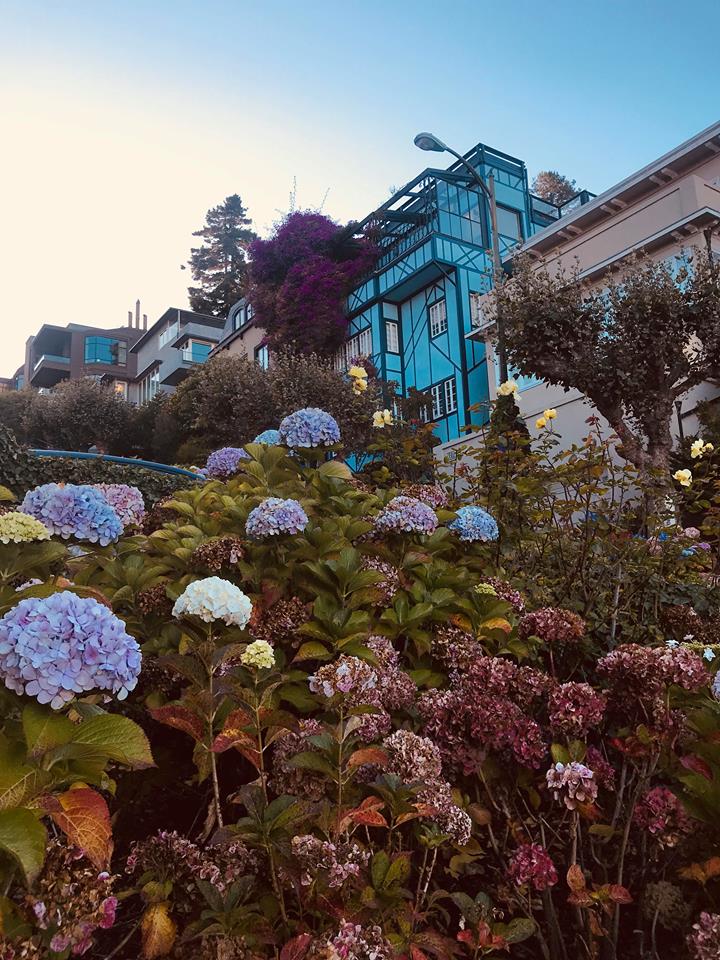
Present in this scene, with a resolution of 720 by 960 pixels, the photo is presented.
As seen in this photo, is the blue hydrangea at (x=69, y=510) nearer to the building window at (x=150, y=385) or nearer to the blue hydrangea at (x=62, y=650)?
the blue hydrangea at (x=62, y=650)

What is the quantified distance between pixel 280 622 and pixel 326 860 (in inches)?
39.0

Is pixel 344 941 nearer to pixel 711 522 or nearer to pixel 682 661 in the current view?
pixel 682 661

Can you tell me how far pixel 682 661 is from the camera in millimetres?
2100

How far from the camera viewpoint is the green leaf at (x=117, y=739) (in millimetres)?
1457

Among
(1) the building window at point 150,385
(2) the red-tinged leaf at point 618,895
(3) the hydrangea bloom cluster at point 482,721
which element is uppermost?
(1) the building window at point 150,385

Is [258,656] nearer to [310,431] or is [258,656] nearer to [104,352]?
[310,431]

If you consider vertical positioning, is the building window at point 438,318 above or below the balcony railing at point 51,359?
below

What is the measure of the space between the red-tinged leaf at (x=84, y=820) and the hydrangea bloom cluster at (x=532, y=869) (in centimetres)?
104

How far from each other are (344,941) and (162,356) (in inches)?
1914

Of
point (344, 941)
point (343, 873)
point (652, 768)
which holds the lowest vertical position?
point (344, 941)

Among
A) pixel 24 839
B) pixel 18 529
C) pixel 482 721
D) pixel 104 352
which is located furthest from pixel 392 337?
pixel 104 352

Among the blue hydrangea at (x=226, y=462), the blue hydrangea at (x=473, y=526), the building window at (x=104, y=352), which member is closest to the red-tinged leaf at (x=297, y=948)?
the blue hydrangea at (x=473, y=526)

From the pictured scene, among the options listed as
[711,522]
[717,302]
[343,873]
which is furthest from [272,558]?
[717,302]

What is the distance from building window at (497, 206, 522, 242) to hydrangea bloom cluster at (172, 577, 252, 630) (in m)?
24.4
